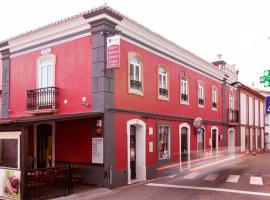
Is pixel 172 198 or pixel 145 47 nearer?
pixel 172 198

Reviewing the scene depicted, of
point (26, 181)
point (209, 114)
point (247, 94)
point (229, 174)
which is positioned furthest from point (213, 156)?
point (26, 181)

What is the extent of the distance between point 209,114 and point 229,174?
8594 millimetres

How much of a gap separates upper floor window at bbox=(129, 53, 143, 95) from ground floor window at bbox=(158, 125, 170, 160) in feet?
10.2

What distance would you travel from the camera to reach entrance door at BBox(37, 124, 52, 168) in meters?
16.7

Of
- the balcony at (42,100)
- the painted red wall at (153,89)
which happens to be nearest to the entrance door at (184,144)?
the painted red wall at (153,89)

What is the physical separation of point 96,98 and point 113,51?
84.2 inches

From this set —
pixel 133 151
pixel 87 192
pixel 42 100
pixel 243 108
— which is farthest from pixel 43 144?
pixel 243 108

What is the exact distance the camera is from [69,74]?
52.1 ft

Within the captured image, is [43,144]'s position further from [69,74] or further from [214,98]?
[214,98]

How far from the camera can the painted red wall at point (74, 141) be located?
1502 cm

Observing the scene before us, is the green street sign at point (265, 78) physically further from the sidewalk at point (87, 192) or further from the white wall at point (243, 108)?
the white wall at point (243, 108)

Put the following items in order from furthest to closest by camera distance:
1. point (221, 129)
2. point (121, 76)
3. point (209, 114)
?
point (221, 129) → point (209, 114) → point (121, 76)

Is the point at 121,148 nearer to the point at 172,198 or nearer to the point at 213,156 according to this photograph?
the point at 172,198

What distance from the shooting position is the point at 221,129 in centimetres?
2897
